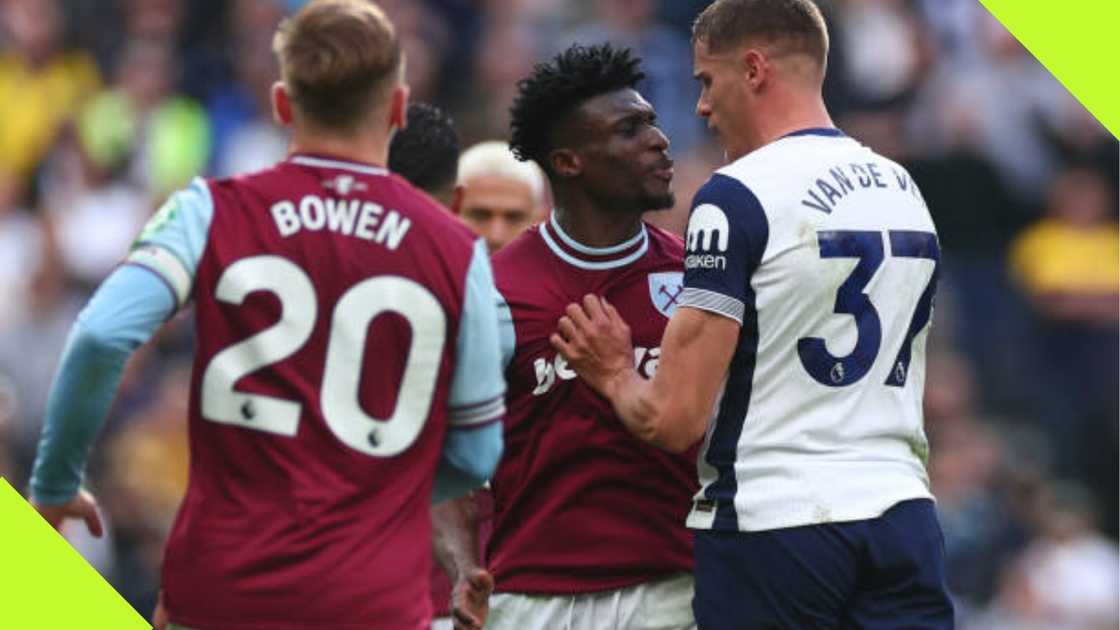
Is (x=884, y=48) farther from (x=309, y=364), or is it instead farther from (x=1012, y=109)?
(x=309, y=364)

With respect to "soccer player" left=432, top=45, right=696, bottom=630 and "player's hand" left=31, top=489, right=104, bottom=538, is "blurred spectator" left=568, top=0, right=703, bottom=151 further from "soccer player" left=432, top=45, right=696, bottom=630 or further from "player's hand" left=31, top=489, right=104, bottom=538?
"player's hand" left=31, top=489, right=104, bottom=538

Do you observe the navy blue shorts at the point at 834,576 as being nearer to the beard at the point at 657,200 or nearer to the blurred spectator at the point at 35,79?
the beard at the point at 657,200

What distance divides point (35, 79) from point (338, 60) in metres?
10.6

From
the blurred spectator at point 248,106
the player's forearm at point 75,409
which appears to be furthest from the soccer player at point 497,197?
the blurred spectator at point 248,106

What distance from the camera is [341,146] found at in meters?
5.09

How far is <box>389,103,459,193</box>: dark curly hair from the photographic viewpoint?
7344 millimetres

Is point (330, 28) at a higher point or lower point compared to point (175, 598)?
higher

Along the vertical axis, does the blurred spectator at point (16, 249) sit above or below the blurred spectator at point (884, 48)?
below

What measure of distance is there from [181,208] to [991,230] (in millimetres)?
9896

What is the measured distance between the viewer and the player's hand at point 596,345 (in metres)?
6.04

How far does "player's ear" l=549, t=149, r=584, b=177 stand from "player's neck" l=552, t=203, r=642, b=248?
10cm

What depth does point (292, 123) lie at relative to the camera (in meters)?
5.13

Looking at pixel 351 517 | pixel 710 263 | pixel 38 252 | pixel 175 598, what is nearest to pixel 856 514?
pixel 710 263

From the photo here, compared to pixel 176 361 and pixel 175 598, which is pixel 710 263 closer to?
pixel 175 598
